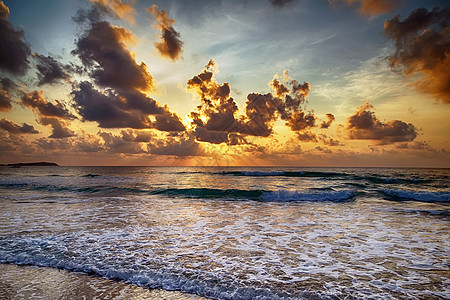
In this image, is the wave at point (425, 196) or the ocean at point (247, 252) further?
the wave at point (425, 196)

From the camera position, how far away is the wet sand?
4.54m

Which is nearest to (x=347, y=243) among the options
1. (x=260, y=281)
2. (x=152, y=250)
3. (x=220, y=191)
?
(x=260, y=281)

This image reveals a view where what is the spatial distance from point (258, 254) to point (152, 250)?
3.14m

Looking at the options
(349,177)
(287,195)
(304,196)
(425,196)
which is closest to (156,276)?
(287,195)

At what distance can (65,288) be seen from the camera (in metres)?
4.84

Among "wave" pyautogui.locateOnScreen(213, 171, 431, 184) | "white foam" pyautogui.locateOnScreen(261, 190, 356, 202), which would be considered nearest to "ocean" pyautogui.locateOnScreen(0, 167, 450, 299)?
"white foam" pyautogui.locateOnScreen(261, 190, 356, 202)

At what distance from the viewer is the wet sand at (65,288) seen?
4.54 m

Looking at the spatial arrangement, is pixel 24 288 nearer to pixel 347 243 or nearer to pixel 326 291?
pixel 326 291

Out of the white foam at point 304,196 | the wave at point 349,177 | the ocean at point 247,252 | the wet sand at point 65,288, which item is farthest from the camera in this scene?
the wave at point 349,177

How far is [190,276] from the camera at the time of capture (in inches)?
208

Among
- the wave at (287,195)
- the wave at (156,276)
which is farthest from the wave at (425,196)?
the wave at (156,276)

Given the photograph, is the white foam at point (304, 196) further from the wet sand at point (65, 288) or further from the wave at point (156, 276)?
the wet sand at point (65, 288)

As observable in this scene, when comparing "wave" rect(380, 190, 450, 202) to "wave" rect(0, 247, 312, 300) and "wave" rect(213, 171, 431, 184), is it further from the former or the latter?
"wave" rect(0, 247, 312, 300)

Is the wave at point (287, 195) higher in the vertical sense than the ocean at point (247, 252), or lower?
lower
